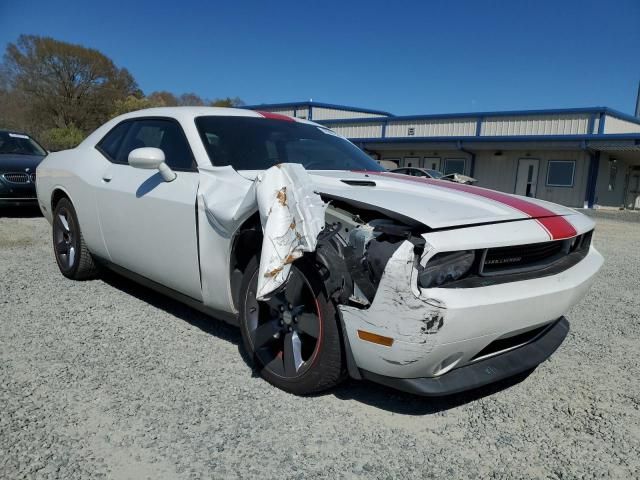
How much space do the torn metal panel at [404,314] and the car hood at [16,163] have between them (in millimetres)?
7930

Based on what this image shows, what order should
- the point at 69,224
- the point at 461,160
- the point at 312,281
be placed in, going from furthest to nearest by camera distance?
the point at 461,160 < the point at 69,224 < the point at 312,281

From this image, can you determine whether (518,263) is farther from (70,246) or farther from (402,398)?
(70,246)

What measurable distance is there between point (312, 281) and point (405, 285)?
473mm

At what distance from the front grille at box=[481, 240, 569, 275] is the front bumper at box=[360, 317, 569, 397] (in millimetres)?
433

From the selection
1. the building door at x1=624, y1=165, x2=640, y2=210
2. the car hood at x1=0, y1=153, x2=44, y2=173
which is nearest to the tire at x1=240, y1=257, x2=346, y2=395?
the car hood at x1=0, y1=153, x2=44, y2=173

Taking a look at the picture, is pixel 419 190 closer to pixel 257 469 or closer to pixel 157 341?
pixel 257 469

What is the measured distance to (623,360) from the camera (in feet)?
10.2

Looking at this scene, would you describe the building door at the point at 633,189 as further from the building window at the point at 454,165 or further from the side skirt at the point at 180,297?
the side skirt at the point at 180,297

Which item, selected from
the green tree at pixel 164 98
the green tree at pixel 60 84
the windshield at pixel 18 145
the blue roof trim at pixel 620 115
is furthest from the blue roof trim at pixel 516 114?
the green tree at pixel 164 98

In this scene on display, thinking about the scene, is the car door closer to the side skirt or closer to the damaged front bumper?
the side skirt

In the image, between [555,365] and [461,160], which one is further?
[461,160]

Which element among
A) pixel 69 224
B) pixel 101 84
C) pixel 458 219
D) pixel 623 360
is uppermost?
pixel 101 84

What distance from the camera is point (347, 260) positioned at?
Result: 211 centimetres

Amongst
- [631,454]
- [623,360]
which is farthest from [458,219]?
[623,360]
